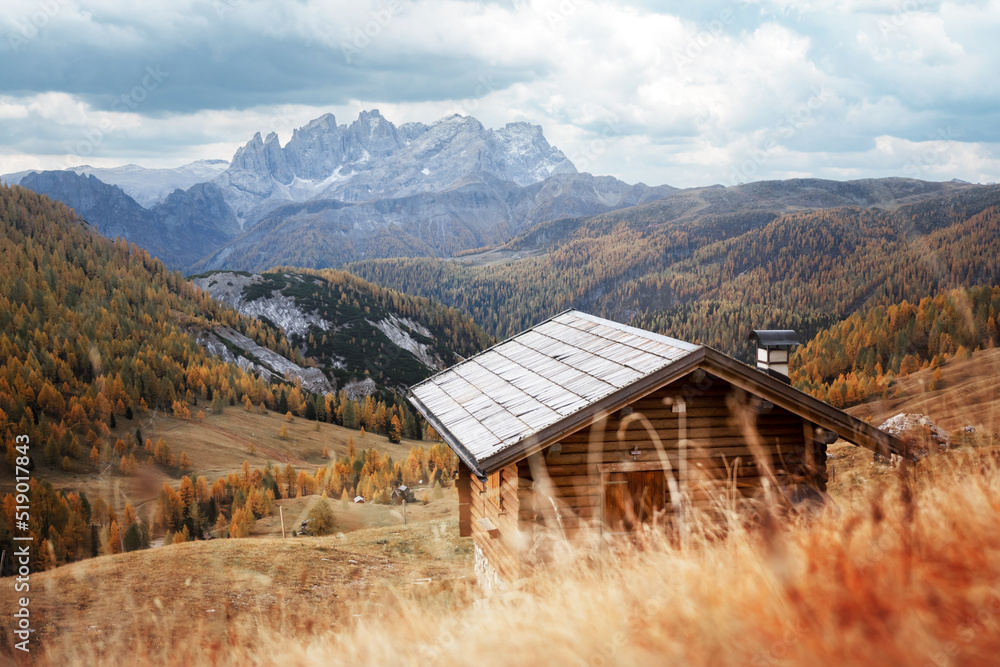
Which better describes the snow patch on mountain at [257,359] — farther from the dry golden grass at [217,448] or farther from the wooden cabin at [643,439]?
the wooden cabin at [643,439]

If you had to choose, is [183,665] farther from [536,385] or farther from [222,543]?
[222,543]

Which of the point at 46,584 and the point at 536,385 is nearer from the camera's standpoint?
the point at 536,385

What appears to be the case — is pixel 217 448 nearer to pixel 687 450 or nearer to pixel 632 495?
pixel 632 495

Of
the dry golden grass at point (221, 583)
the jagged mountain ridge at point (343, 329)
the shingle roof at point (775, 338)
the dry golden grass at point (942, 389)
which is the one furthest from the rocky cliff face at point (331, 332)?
the shingle roof at point (775, 338)

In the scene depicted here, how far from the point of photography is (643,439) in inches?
515

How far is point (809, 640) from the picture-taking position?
3979 millimetres

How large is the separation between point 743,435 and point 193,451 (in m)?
66.9

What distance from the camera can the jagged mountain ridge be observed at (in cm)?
14512

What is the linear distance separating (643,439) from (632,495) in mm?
1108

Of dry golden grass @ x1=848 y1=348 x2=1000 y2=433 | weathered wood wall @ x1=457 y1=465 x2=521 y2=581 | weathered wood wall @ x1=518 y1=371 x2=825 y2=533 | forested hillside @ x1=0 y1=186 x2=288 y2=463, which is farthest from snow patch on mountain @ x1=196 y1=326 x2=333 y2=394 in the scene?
Answer: weathered wood wall @ x1=518 y1=371 x2=825 y2=533

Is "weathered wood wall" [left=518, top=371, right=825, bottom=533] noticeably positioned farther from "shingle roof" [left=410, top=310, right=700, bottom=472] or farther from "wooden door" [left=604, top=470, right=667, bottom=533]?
"shingle roof" [left=410, top=310, right=700, bottom=472]

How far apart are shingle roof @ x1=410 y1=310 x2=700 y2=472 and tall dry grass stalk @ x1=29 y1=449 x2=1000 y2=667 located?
5.99 m

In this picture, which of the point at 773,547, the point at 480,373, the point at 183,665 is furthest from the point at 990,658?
the point at 480,373

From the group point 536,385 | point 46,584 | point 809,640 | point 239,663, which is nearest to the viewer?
point 809,640
